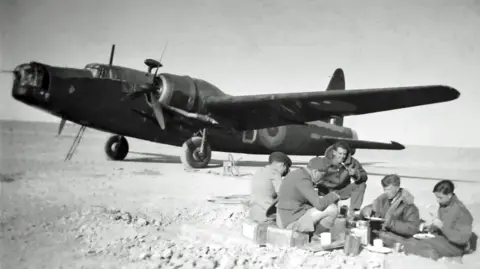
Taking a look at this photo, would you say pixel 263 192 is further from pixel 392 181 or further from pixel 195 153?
pixel 195 153

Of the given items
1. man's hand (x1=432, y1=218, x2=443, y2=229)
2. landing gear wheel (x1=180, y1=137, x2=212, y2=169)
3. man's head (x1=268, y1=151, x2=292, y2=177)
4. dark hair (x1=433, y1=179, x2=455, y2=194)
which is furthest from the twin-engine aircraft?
man's hand (x1=432, y1=218, x2=443, y2=229)

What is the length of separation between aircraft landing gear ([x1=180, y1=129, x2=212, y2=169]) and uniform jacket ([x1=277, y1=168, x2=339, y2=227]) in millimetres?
6696

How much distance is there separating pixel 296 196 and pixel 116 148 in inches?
374

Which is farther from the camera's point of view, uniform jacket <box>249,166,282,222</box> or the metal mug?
uniform jacket <box>249,166,282,222</box>

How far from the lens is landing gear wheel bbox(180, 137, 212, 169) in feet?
35.4

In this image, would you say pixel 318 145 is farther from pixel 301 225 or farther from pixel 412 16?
pixel 301 225

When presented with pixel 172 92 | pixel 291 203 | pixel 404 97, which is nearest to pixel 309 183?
pixel 291 203

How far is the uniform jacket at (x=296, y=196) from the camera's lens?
4.10m

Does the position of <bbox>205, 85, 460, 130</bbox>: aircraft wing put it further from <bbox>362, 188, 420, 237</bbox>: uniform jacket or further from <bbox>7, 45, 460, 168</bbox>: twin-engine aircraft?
<bbox>362, 188, 420, 237</bbox>: uniform jacket

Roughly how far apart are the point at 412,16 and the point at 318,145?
7.23 m

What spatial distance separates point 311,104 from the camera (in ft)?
29.5

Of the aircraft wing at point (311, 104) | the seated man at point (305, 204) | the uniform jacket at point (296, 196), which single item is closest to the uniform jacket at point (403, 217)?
the seated man at point (305, 204)

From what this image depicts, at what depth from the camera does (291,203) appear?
423cm

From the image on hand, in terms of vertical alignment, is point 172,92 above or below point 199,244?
above
